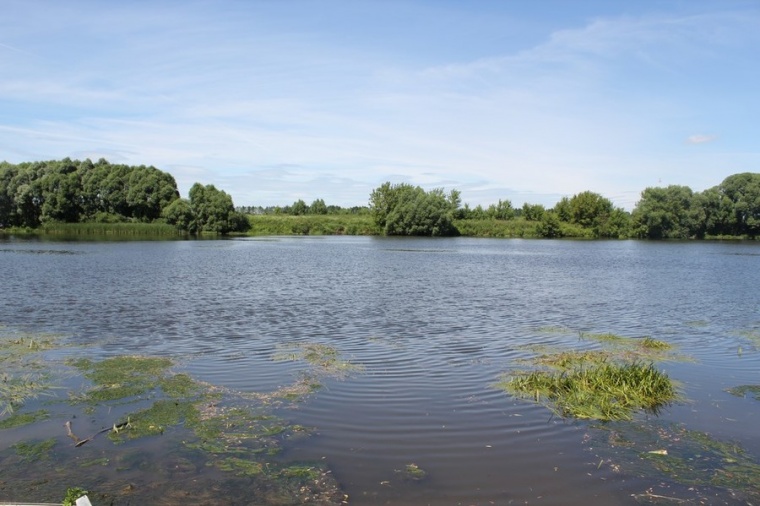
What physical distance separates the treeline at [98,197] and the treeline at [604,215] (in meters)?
35.0

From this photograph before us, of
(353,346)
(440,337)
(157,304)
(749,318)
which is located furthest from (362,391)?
(749,318)

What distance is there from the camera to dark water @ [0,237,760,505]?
8383mm

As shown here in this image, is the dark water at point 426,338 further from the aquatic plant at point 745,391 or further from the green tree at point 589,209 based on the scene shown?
the green tree at point 589,209

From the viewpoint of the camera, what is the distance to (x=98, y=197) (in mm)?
103875

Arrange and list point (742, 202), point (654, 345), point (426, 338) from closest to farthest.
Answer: point (654, 345) → point (426, 338) → point (742, 202)

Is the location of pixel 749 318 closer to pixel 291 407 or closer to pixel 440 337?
pixel 440 337

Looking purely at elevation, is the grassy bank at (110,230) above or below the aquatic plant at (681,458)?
above

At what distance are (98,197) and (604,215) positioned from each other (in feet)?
324

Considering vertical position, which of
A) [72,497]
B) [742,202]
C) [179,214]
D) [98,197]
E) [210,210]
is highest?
[742,202]

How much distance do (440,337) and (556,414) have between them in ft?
25.1

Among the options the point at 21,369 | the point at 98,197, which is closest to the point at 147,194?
the point at 98,197

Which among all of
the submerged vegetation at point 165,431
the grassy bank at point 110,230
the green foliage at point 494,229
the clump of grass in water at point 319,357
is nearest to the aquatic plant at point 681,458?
the submerged vegetation at point 165,431

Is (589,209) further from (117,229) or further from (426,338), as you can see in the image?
(426,338)

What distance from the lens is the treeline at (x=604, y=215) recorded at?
10812 cm
